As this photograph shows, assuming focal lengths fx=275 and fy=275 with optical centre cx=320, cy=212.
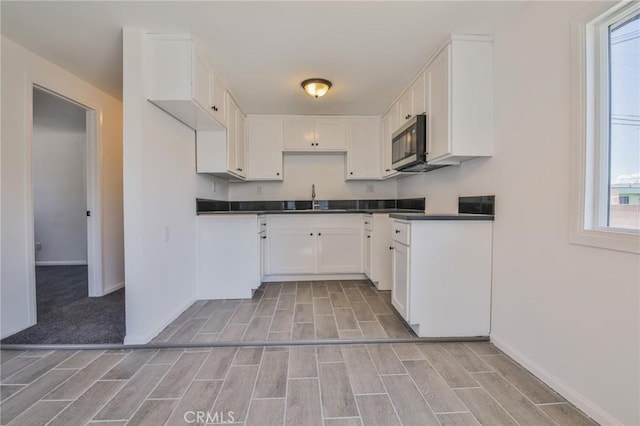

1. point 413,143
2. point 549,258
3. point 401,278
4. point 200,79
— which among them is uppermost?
point 200,79

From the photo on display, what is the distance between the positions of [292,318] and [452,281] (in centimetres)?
134

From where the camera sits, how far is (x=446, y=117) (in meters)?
2.01

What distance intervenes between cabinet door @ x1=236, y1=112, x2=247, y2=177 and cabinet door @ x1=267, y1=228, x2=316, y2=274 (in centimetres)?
89

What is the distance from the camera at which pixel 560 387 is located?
1.44 meters

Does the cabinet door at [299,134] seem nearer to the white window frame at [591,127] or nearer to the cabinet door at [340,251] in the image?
the cabinet door at [340,251]

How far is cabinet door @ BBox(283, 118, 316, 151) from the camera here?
12.4 feet

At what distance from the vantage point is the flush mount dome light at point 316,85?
2637mm

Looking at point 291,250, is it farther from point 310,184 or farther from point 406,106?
point 406,106

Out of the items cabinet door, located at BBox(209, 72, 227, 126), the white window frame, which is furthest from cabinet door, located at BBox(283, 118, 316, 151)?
the white window frame

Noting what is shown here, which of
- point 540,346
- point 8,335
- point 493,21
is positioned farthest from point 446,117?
point 8,335

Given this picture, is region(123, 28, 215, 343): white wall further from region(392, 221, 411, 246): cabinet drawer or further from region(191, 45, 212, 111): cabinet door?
region(392, 221, 411, 246): cabinet drawer

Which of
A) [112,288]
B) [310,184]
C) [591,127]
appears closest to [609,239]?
[591,127]

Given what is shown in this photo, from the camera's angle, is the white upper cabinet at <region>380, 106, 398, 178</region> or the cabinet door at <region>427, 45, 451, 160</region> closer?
the cabinet door at <region>427, 45, 451, 160</region>

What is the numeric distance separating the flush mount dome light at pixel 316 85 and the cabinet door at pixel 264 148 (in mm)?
1111
